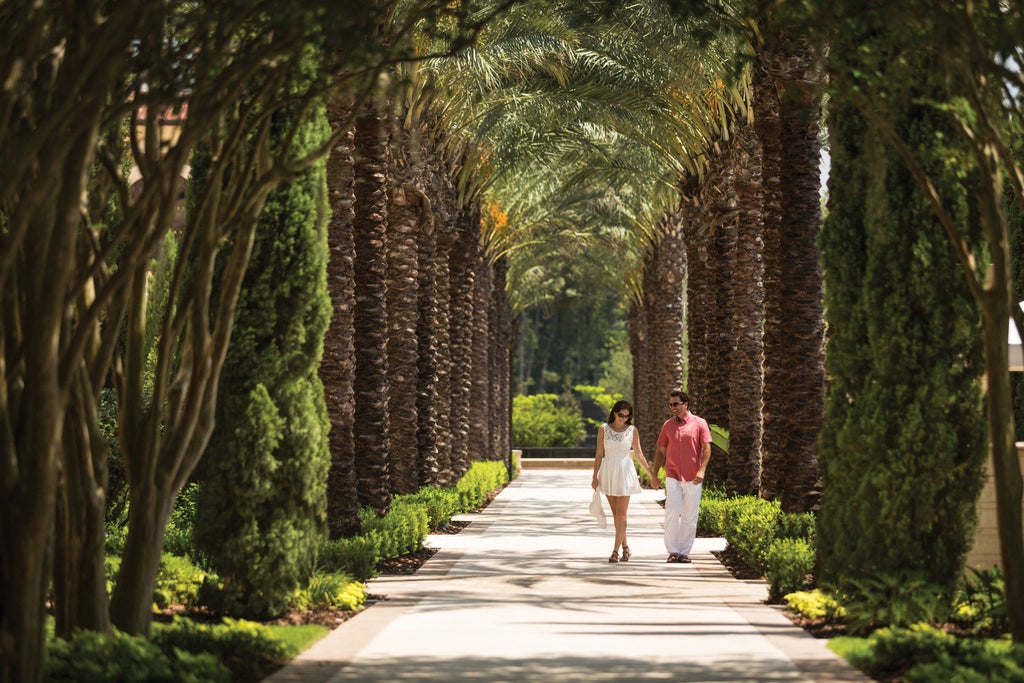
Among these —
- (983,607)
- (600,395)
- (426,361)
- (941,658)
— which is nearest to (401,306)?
(426,361)

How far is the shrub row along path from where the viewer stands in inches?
365

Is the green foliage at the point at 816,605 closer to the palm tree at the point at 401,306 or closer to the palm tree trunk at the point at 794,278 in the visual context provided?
the palm tree trunk at the point at 794,278

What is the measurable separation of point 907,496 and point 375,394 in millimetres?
8925

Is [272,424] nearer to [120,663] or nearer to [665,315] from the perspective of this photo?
[120,663]

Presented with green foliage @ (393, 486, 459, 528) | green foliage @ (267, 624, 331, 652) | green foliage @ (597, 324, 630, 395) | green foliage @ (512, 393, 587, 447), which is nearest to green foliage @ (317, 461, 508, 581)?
green foliage @ (393, 486, 459, 528)

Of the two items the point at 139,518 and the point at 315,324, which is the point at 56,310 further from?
the point at 315,324

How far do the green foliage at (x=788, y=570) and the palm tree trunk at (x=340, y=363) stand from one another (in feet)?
15.9

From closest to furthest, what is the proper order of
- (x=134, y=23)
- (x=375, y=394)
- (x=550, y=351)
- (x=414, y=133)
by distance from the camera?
(x=134, y=23), (x=375, y=394), (x=414, y=133), (x=550, y=351)

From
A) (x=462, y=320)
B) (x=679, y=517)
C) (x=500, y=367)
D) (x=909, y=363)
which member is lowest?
(x=679, y=517)

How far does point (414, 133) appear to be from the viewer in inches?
975

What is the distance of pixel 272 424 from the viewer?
38.7 feet

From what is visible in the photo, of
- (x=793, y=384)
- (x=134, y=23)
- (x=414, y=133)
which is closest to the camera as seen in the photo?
(x=134, y=23)

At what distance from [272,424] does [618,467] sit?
269 inches

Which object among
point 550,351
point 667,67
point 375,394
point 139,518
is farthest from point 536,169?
point 550,351
